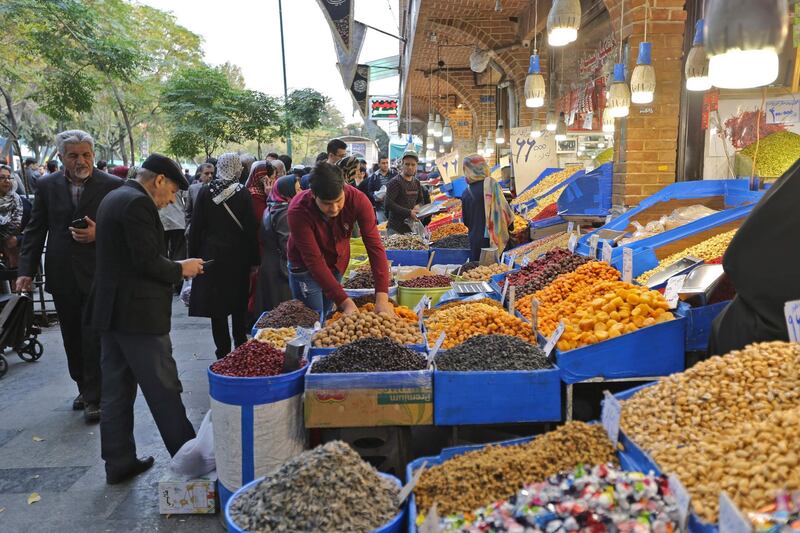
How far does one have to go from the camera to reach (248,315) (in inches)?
236

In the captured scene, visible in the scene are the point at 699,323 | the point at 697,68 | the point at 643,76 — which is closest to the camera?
the point at 699,323

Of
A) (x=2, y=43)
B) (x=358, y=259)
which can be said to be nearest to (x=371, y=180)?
(x=358, y=259)

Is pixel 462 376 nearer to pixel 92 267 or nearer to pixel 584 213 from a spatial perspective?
pixel 92 267

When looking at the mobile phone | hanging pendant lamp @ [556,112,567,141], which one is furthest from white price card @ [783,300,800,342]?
hanging pendant lamp @ [556,112,567,141]

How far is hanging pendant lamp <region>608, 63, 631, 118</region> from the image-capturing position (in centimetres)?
519

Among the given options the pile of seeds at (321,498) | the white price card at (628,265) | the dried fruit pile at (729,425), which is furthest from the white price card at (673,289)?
the pile of seeds at (321,498)

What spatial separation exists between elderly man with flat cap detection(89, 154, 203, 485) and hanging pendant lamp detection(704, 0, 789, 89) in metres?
2.78

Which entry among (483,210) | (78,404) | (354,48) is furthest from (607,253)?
(354,48)

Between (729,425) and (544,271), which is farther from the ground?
(544,271)

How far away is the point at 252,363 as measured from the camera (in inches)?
122

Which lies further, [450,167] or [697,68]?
[450,167]

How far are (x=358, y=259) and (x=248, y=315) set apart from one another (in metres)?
1.35

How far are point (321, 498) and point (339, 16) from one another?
1103cm

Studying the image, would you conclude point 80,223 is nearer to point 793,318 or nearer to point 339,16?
point 793,318
